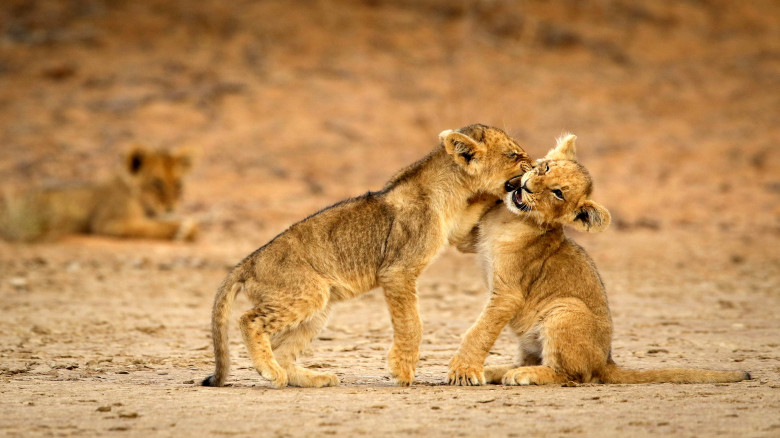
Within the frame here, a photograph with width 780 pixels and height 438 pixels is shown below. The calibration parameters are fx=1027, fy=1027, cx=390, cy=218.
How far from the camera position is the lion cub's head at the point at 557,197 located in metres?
7.02

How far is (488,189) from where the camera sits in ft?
24.0

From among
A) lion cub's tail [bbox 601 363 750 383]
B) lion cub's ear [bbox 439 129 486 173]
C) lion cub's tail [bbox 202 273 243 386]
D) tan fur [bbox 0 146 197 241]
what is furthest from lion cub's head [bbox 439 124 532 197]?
tan fur [bbox 0 146 197 241]

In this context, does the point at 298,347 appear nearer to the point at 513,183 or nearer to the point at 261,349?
the point at 261,349

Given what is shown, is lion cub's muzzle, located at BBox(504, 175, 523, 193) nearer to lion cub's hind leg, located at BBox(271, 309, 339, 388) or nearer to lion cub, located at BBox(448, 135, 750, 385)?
lion cub, located at BBox(448, 135, 750, 385)

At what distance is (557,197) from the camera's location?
23.2 ft

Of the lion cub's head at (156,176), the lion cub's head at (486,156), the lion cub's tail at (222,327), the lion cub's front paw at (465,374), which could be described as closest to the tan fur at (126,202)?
the lion cub's head at (156,176)

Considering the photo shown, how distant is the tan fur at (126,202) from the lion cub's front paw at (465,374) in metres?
9.16

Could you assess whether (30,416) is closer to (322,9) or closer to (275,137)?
(275,137)

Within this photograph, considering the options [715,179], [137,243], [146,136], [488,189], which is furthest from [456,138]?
[146,136]

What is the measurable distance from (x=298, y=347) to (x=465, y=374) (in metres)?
1.15

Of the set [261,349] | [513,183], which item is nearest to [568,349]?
[513,183]

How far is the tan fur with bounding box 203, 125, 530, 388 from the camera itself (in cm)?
662

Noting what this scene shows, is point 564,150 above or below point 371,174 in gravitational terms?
below

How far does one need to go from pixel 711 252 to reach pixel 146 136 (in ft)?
36.9
